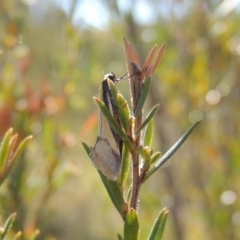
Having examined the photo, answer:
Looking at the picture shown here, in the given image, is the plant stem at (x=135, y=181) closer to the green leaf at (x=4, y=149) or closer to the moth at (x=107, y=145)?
the moth at (x=107, y=145)

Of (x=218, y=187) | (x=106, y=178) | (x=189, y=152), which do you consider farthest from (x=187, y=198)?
(x=106, y=178)

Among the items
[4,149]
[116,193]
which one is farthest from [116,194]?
[4,149]

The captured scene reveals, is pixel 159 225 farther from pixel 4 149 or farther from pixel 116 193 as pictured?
pixel 4 149

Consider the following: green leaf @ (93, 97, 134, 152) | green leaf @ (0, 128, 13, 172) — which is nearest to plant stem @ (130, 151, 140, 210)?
green leaf @ (93, 97, 134, 152)

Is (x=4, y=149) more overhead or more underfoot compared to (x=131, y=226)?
more overhead

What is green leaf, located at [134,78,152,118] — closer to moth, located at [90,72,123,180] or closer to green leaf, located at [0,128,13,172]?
moth, located at [90,72,123,180]

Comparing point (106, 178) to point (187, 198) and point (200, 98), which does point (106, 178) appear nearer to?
point (200, 98)
